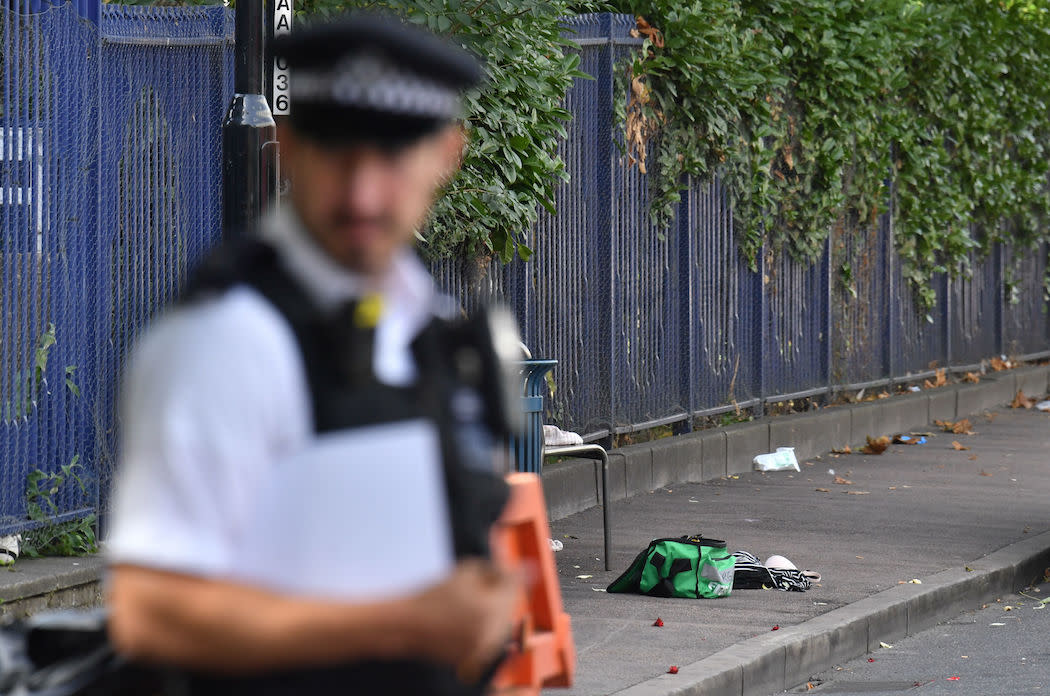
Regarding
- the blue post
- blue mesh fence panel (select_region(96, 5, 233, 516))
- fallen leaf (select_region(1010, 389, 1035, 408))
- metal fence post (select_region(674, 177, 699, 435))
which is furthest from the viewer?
fallen leaf (select_region(1010, 389, 1035, 408))

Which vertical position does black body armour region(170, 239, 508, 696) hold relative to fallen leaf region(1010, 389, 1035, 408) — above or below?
above

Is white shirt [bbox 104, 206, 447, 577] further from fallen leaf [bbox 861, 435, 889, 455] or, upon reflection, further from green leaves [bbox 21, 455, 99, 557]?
fallen leaf [bbox 861, 435, 889, 455]

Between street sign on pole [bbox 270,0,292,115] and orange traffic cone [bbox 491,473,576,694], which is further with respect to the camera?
street sign on pole [bbox 270,0,292,115]

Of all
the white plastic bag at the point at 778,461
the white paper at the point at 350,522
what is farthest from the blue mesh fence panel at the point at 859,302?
the white paper at the point at 350,522

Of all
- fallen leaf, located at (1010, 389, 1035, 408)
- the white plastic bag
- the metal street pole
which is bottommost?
the white plastic bag

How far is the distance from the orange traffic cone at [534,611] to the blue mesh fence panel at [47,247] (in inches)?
175

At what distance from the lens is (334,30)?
5.66 feet

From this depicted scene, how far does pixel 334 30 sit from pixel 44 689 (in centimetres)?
79

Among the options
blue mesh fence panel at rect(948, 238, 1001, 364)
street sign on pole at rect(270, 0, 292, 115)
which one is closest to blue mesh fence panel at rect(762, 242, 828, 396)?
blue mesh fence panel at rect(948, 238, 1001, 364)

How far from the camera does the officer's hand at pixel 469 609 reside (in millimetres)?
1616

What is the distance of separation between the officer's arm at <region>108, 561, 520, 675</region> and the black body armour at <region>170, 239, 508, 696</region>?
0.11 ft

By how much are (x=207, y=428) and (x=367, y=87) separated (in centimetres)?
39

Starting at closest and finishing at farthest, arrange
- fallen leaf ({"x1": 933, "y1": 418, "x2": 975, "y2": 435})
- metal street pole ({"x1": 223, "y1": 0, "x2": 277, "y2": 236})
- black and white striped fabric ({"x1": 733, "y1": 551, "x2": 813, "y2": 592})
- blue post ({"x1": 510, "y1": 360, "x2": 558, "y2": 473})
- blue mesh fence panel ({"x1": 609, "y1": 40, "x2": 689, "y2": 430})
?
metal street pole ({"x1": 223, "y1": 0, "x2": 277, "y2": 236}) → blue post ({"x1": 510, "y1": 360, "x2": 558, "y2": 473}) → black and white striped fabric ({"x1": 733, "y1": 551, "x2": 813, "y2": 592}) → blue mesh fence panel ({"x1": 609, "y1": 40, "x2": 689, "y2": 430}) → fallen leaf ({"x1": 933, "y1": 418, "x2": 975, "y2": 435})

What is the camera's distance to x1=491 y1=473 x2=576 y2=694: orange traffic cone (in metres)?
2.28
